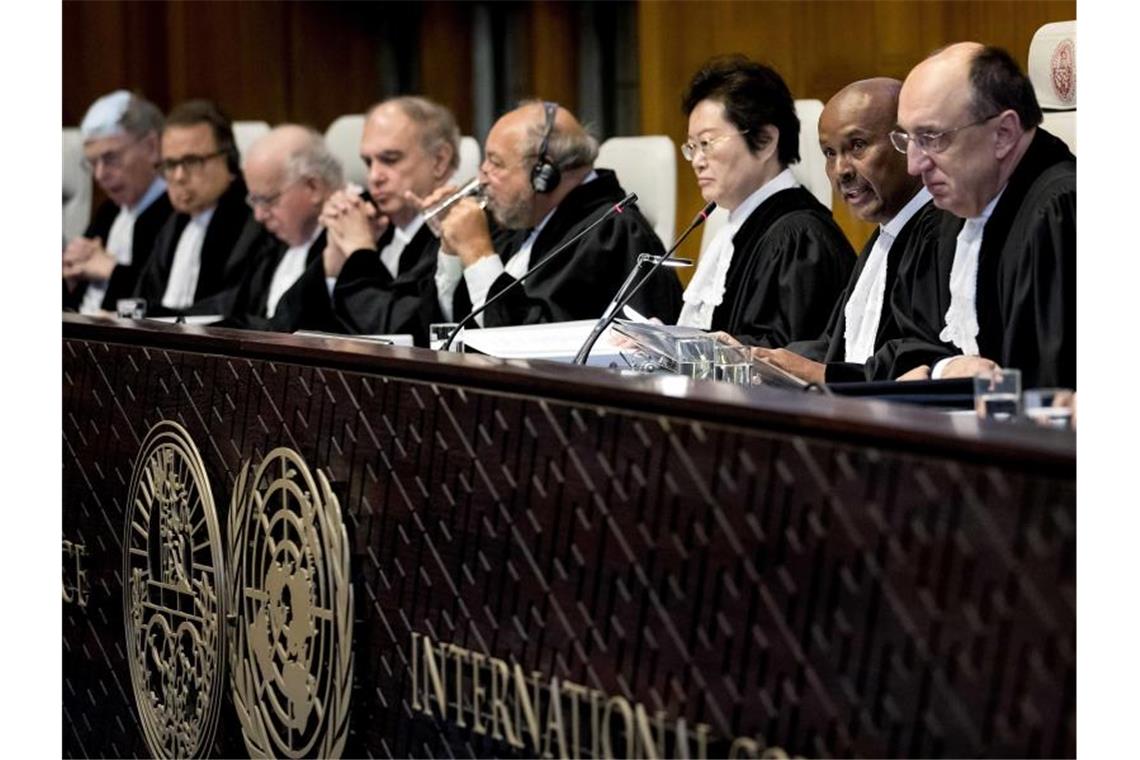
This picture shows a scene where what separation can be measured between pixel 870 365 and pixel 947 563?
1.79 m

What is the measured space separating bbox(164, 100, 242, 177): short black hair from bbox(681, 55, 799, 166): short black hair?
2.78m

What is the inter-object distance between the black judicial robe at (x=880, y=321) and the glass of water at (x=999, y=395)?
1294mm

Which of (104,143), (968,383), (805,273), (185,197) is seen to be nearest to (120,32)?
(104,143)

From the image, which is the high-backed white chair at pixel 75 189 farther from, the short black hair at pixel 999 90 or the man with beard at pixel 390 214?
the short black hair at pixel 999 90

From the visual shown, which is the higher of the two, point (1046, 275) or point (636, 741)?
point (1046, 275)

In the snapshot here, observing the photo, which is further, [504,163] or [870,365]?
[504,163]

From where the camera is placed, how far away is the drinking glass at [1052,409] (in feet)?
7.97

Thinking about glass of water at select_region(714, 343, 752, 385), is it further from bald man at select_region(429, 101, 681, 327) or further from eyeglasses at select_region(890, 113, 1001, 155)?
bald man at select_region(429, 101, 681, 327)

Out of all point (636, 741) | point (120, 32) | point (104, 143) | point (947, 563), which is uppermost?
point (120, 32)

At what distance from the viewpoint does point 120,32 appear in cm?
954

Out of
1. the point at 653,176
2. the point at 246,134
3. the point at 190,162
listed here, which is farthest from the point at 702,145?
the point at 246,134

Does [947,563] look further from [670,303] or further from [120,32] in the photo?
[120,32]

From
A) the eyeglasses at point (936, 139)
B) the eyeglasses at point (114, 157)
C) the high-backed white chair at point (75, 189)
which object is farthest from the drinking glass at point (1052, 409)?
the high-backed white chair at point (75, 189)

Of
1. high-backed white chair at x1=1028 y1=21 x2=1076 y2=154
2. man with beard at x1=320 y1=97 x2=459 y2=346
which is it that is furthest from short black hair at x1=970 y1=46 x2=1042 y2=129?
man with beard at x1=320 y1=97 x2=459 y2=346
